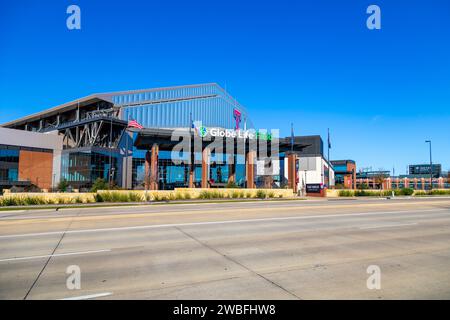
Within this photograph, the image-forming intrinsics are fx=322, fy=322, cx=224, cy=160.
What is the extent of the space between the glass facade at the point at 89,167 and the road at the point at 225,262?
164 feet

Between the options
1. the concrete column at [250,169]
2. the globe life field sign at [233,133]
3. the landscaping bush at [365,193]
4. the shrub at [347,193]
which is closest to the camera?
the globe life field sign at [233,133]

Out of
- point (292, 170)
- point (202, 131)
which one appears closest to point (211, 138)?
point (202, 131)

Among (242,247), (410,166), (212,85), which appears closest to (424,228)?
(242,247)

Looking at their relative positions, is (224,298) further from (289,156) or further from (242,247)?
(289,156)

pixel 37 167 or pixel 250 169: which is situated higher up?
pixel 37 167

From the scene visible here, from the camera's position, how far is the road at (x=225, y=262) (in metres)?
5.63

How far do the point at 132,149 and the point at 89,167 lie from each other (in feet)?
30.3

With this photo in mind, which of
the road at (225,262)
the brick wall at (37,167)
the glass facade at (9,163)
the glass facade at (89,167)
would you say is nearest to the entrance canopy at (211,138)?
the glass facade at (89,167)

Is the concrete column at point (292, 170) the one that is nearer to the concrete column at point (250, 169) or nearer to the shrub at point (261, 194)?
the concrete column at point (250, 169)

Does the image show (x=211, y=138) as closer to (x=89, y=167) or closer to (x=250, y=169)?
(x=250, y=169)

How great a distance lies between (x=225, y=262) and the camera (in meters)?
7.64
